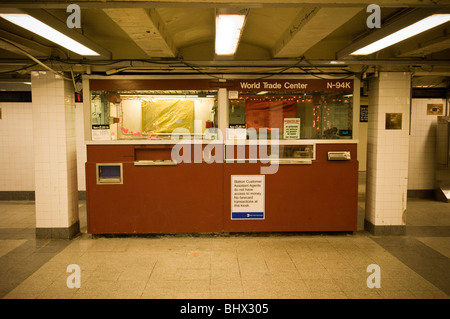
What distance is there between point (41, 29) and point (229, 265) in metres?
3.66

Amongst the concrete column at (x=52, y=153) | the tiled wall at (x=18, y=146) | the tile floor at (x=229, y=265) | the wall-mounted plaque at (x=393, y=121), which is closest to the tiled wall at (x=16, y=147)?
the tiled wall at (x=18, y=146)

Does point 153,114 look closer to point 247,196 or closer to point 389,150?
point 247,196

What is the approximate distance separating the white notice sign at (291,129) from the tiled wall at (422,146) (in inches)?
179

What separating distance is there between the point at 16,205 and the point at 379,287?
7.99 metres

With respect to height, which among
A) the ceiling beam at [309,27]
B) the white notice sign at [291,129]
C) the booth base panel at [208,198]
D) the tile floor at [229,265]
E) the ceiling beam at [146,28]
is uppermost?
the ceiling beam at [309,27]

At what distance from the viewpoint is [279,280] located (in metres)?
4.03

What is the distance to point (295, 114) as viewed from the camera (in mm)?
5918

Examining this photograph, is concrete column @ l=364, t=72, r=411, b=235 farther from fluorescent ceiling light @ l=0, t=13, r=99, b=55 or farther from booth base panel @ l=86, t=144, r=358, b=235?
fluorescent ceiling light @ l=0, t=13, r=99, b=55

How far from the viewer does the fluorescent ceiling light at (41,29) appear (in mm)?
3118

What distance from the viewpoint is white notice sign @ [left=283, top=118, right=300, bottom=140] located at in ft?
18.7

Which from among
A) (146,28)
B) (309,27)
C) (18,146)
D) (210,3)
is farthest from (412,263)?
(18,146)

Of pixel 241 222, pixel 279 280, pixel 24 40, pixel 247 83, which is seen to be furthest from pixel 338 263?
pixel 24 40

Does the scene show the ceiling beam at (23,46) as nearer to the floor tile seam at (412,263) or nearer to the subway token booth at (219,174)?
the subway token booth at (219,174)

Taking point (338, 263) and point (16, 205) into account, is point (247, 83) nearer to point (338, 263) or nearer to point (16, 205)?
point (338, 263)
